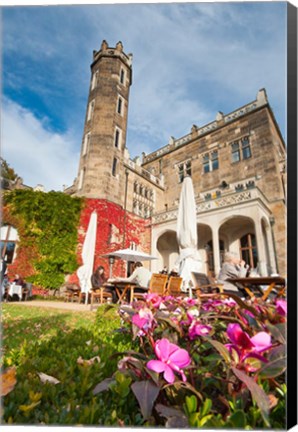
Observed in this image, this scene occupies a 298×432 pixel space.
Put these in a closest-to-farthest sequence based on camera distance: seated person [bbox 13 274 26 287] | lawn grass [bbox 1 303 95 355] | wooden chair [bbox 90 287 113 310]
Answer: lawn grass [bbox 1 303 95 355] → seated person [bbox 13 274 26 287] → wooden chair [bbox 90 287 113 310]

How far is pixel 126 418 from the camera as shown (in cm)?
77

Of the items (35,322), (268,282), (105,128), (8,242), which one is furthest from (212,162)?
(8,242)

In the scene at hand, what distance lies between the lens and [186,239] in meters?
4.81

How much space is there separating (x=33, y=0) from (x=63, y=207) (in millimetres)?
1704

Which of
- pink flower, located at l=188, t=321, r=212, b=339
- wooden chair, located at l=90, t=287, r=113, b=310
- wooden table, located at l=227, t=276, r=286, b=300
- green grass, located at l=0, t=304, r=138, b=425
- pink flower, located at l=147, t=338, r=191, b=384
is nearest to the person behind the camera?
pink flower, located at l=147, t=338, r=191, b=384

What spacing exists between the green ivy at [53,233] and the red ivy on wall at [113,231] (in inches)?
5.0

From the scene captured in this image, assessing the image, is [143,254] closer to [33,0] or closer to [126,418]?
[126,418]

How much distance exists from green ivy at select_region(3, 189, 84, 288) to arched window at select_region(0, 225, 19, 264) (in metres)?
0.35

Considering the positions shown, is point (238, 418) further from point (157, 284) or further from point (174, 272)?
point (174, 272)

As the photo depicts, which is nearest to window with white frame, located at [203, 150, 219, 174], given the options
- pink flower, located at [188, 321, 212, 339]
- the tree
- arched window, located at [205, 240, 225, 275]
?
arched window, located at [205, 240, 225, 275]

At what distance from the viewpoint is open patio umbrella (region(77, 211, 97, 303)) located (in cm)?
265

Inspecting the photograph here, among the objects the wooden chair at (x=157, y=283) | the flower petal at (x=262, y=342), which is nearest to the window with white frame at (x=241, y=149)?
the wooden chair at (x=157, y=283)

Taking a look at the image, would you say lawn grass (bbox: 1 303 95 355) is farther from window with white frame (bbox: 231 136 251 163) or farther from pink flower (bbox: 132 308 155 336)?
window with white frame (bbox: 231 136 251 163)

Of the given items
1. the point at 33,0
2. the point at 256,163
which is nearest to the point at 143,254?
the point at 33,0
